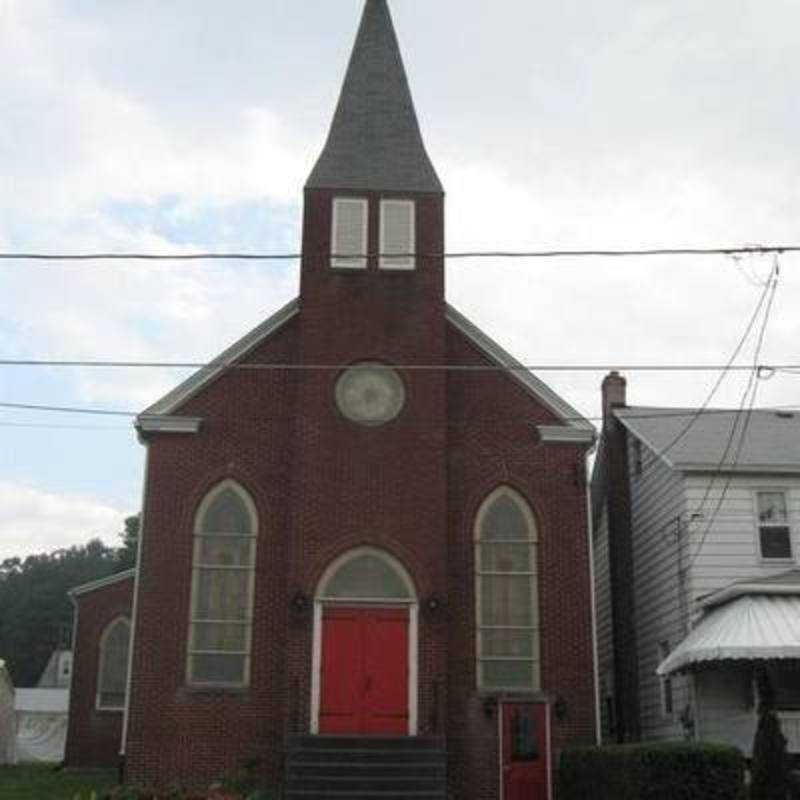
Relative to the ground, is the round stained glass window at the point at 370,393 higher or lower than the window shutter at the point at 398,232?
lower

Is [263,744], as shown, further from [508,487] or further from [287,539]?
[508,487]

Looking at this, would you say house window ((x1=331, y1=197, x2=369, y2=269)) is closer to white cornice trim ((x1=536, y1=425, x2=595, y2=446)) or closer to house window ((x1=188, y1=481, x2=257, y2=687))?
white cornice trim ((x1=536, y1=425, x2=595, y2=446))

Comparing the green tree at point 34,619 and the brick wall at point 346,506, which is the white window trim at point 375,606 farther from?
the green tree at point 34,619

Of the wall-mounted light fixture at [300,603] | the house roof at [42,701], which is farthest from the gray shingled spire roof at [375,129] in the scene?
the house roof at [42,701]

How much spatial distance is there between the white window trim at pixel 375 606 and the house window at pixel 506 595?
45.9 inches

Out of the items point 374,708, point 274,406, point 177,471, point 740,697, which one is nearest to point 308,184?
point 274,406

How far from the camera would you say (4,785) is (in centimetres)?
2286

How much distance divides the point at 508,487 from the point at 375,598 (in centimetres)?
304

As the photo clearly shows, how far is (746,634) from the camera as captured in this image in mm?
18438

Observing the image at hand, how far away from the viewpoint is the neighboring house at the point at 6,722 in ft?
122

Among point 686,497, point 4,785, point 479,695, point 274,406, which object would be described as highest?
point 274,406

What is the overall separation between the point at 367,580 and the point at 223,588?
2402mm

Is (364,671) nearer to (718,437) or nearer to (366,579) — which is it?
(366,579)

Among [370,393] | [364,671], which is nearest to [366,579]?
[364,671]
